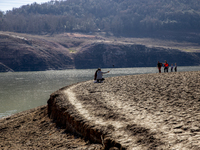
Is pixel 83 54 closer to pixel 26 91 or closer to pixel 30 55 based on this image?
pixel 30 55

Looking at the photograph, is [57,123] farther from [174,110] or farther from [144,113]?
[174,110]

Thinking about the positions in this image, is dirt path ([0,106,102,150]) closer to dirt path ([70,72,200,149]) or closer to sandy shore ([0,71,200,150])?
sandy shore ([0,71,200,150])

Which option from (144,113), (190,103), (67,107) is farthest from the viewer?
(67,107)

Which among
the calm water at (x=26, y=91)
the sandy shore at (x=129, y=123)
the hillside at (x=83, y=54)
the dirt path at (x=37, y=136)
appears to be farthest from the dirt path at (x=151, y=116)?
the hillside at (x=83, y=54)

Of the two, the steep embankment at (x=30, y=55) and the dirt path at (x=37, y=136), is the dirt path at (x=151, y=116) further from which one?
the steep embankment at (x=30, y=55)

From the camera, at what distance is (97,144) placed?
9.59 meters

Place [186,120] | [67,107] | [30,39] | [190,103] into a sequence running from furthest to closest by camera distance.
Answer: [30,39] → [67,107] → [190,103] → [186,120]

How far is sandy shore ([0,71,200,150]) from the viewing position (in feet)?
26.6

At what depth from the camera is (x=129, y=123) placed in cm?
1002

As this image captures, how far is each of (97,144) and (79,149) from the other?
2.59ft

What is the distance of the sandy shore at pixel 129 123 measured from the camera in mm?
8117

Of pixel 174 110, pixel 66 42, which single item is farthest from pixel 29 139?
pixel 66 42

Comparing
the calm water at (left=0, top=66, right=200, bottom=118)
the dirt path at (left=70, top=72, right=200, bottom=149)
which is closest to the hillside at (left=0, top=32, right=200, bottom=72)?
the calm water at (left=0, top=66, right=200, bottom=118)

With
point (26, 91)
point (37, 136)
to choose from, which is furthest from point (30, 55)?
point (37, 136)
